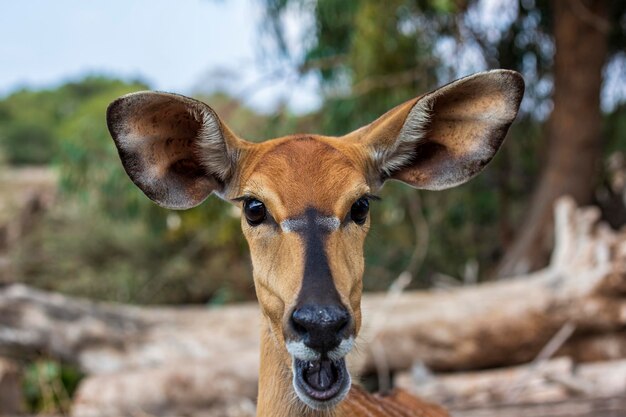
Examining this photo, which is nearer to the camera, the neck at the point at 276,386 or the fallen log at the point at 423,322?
the neck at the point at 276,386

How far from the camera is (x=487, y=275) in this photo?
12070 mm

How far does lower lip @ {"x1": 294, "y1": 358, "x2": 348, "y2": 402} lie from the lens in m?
2.80

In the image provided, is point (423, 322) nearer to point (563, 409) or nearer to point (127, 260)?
point (563, 409)

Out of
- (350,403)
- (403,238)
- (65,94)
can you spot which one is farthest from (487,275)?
(65,94)

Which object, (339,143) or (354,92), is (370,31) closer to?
(354,92)

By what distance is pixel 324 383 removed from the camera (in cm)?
281

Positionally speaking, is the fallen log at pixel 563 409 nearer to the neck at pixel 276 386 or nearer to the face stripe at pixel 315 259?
the neck at pixel 276 386

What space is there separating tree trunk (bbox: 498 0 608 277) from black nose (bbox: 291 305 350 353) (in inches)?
293

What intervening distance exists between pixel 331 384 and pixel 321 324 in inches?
11.5

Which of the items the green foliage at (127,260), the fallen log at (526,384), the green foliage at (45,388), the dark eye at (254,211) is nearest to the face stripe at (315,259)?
the dark eye at (254,211)

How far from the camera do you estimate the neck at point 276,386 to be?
3.13 metres

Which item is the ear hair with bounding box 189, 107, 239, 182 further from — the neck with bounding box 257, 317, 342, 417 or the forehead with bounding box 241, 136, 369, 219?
the neck with bounding box 257, 317, 342, 417

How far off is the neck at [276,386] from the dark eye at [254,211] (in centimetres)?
39

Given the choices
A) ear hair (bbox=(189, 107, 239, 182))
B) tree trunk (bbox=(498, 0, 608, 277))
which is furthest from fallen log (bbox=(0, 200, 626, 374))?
ear hair (bbox=(189, 107, 239, 182))
